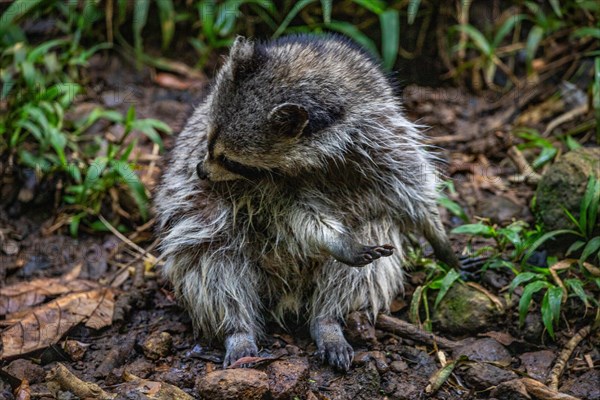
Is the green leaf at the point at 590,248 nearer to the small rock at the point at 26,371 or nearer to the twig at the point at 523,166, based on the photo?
the twig at the point at 523,166

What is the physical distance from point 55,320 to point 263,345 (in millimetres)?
1379

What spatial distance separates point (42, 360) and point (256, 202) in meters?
1.62

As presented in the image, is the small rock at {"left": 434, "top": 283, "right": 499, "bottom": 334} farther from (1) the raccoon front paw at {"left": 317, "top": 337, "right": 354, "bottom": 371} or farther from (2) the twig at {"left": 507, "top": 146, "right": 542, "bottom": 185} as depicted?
(2) the twig at {"left": 507, "top": 146, "right": 542, "bottom": 185}

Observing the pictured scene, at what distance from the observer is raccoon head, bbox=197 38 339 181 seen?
12.8 feet

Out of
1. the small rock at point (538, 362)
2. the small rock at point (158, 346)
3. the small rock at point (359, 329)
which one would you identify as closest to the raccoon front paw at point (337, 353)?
the small rock at point (359, 329)

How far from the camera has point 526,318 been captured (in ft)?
14.5

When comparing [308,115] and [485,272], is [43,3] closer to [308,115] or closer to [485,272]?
[308,115]

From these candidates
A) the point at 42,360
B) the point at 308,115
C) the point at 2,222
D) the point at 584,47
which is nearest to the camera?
the point at 308,115

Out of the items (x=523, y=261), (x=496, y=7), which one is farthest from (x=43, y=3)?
(x=523, y=261)

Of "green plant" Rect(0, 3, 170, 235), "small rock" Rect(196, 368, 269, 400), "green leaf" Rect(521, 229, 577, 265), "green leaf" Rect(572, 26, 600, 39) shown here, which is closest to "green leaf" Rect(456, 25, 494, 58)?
"green leaf" Rect(572, 26, 600, 39)

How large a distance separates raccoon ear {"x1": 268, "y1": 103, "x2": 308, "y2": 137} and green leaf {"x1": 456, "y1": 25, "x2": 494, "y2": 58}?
3394 mm

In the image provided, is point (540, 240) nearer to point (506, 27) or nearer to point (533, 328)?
point (533, 328)

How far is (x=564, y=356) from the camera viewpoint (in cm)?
414

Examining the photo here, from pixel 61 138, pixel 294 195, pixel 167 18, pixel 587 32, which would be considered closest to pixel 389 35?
pixel 587 32
